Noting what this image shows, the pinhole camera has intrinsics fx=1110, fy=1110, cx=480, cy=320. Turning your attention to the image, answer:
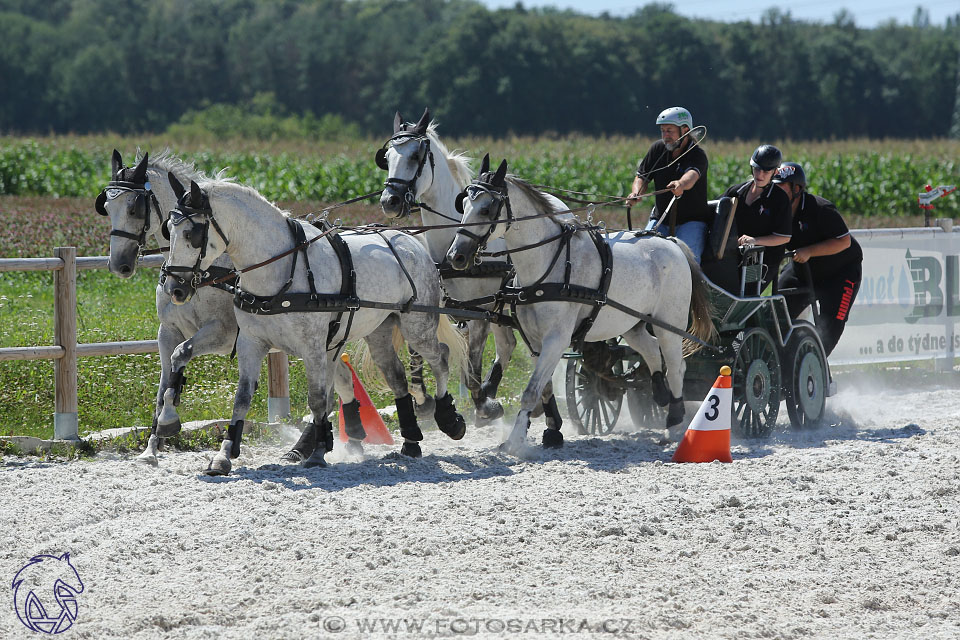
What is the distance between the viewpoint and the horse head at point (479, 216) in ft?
23.1

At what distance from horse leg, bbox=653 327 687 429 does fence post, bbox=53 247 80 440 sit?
4241 mm

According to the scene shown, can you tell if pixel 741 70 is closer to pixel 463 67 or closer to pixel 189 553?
pixel 463 67

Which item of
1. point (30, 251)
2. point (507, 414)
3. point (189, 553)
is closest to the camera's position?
point (189, 553)

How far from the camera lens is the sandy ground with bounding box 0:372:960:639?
432cm

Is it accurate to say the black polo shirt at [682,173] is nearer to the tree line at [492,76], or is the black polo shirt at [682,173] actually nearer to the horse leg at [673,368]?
the horse leg at [673,368]

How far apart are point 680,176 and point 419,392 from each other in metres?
2.63

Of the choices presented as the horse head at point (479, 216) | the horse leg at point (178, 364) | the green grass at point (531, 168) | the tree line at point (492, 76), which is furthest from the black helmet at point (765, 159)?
the tree line at point (492, 76)

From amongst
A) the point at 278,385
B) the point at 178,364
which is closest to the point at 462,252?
the point at 178,364

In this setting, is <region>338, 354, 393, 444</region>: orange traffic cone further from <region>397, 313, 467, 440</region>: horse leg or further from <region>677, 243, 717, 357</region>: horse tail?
<region>677, 243, 717, 357</region>: horse tail

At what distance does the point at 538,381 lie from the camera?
7.45m

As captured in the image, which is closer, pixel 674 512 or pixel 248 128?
pixel 674 512

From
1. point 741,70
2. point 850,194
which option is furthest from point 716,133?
point 850,194

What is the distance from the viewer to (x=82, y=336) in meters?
10.2

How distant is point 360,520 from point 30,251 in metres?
12.7
